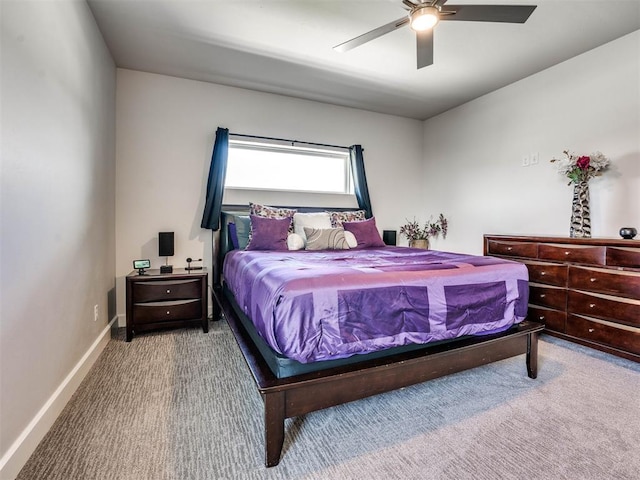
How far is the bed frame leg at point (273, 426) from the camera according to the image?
50.4 inches

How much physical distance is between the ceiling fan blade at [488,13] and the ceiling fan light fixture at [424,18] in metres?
0.06

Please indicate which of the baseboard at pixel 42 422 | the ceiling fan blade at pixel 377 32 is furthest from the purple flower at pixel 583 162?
the baseboard at pixel 42 422

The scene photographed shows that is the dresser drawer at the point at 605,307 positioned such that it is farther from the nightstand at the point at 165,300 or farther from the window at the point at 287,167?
the nightstand at the point at 165,300

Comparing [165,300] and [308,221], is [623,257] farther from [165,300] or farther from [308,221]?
[165,300]

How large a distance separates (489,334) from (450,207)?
9.39 ft

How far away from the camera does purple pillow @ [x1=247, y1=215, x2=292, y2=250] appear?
300 cm

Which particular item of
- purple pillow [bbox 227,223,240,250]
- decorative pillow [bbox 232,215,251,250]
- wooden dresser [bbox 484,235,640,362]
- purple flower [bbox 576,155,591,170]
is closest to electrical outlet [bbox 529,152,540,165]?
purple flower [bbox 576,155,591,170]

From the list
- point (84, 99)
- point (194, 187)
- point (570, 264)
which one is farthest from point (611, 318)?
point (84, 99)

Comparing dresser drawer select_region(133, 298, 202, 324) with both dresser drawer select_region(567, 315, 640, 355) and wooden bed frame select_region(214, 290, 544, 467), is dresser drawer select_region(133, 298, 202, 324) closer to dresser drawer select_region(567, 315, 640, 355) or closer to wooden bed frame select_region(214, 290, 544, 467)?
wooden bed frame select_region(214, 290, 544, 467)

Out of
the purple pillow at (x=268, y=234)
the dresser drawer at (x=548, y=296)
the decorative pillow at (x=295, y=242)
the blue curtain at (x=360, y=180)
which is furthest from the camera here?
the blue curtain at (x=360, y=180)

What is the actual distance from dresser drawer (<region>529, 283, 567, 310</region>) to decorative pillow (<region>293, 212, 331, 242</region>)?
6.89 feet

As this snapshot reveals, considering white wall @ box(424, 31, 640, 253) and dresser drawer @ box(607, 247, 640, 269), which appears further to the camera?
white wall @ box(424, 31, 640, 253)

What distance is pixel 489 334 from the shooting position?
1889 millimetres

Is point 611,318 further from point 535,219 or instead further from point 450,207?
point 450,207
